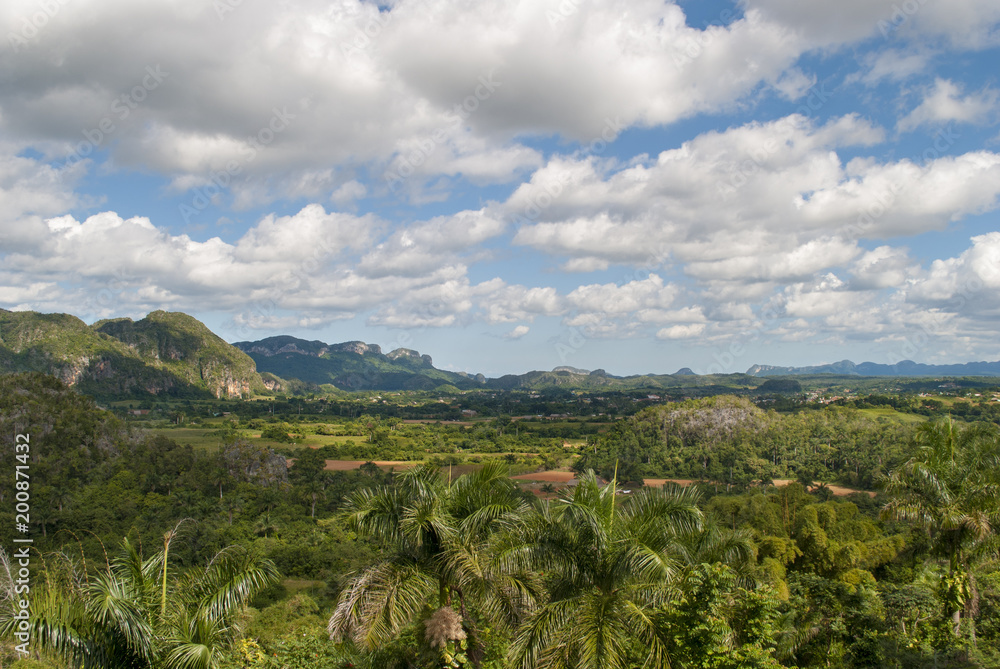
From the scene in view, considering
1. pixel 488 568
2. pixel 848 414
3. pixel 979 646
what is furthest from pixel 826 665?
pixel 848 414

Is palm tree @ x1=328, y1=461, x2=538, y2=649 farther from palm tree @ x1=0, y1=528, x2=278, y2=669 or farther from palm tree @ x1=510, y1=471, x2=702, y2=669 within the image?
palm tree @ x1=0, y1=528, x2=278, y2=669

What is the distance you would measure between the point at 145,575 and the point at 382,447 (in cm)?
9820

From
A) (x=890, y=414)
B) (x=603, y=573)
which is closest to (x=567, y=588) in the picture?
(x=603, y=573)

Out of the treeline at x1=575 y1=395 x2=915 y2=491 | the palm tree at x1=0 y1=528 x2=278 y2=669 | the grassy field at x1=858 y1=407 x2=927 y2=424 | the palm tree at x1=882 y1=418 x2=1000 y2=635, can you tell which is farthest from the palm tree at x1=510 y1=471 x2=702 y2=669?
the grassy field at x1=858 y1=407 x2=927 y2=424

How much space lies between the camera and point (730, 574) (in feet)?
25.8

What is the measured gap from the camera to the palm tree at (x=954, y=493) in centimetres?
1392

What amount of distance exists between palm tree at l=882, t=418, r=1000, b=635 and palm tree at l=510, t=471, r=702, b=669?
8.89 meters

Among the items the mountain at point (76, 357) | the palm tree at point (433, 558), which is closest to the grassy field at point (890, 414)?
the palm tree at point (433, 558)

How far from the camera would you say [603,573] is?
8977mm

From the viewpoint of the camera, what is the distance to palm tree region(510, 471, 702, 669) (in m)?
8.22

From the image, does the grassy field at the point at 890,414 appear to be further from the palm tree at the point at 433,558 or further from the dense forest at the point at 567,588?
the palm tree at the point at 433,558

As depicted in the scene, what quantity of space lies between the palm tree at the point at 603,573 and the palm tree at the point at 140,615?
4.64 metres

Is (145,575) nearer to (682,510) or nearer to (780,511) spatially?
(682,510)

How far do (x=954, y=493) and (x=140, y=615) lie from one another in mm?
17770
